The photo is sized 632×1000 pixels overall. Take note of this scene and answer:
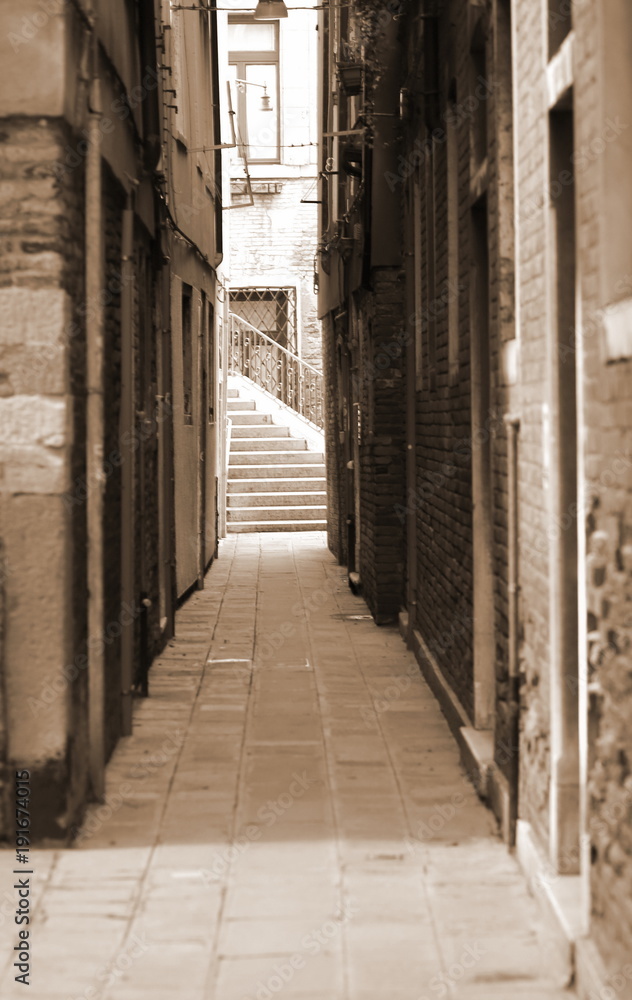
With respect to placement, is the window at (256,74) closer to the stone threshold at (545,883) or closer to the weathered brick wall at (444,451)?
the weathered brick wall at (444,451)

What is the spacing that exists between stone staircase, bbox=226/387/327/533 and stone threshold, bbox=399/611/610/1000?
1102 cm

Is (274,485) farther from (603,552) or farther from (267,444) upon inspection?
(603,552)

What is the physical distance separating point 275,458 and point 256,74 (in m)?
8.98

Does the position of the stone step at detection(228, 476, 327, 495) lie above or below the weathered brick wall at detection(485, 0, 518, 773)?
below

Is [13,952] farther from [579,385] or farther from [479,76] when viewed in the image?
[479,76]

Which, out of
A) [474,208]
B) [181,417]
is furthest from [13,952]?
[181,417]

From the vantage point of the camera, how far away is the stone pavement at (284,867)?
147 inches

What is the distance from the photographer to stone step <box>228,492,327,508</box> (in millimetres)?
17750

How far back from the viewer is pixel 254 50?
23.6 metres

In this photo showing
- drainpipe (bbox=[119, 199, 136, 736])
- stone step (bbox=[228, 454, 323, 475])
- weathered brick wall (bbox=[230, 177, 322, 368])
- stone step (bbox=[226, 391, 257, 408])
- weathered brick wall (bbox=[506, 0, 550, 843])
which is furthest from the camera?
weathered brick wall (bbox=[230, 177, 322, 368])

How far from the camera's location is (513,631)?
4770 millimetres

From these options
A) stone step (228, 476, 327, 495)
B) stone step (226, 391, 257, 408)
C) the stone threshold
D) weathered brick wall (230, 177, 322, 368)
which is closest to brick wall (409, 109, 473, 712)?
the stone threshold

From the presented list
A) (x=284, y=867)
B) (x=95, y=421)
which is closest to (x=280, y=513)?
(x=95, y=421)

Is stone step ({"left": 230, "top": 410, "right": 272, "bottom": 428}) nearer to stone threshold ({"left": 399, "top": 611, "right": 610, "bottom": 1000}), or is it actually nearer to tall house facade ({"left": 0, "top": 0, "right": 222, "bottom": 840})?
tall house facade ({"left": 0, "top": 0, "right": 222, "bottom": 840})
